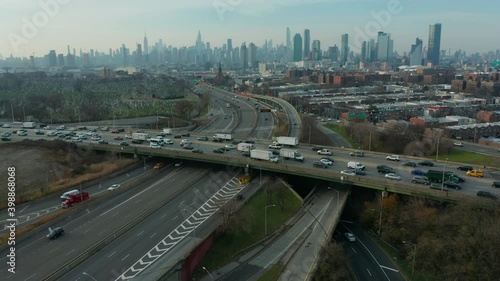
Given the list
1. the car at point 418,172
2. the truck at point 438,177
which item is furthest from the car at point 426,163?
the truck at point 438,177

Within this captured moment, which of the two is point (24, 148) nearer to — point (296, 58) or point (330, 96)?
point (330, 96)

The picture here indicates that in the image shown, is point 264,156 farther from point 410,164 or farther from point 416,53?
point 416,53

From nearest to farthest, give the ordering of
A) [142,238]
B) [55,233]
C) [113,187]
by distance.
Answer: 1. [55,233]
2. [142,238]
3. [113,187]

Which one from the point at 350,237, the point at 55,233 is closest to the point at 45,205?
the point at 55,233

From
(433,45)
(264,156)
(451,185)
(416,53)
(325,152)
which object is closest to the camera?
(451,185)

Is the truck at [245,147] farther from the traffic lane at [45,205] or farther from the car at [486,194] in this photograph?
the car at [486,194]

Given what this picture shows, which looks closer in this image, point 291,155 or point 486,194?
point 486,194

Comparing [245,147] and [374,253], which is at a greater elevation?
[245,147]
